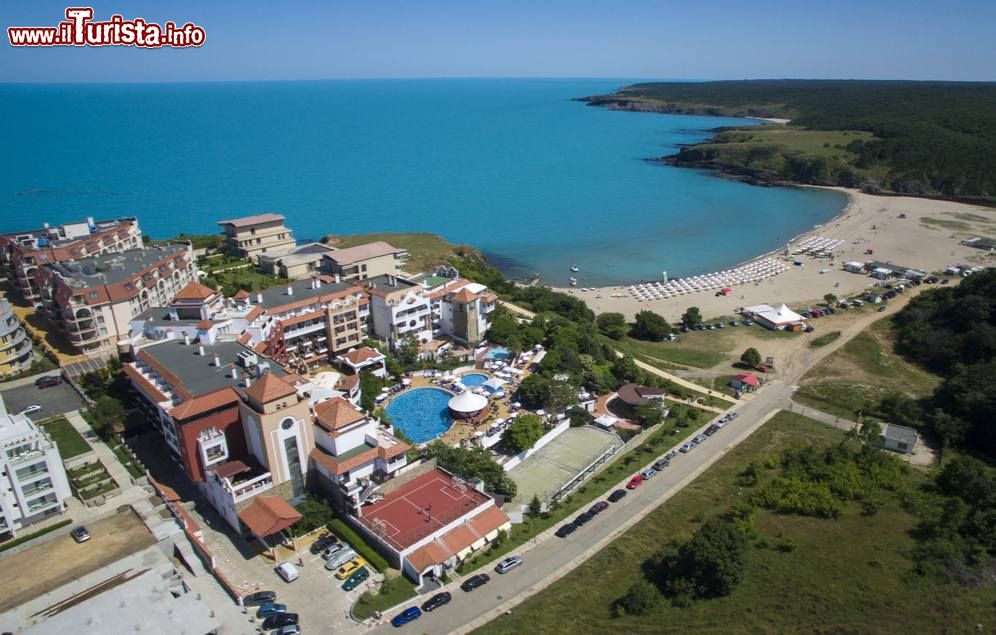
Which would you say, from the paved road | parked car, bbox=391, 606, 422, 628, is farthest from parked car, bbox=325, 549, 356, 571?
parked car, bbox=391, 606, 422, 628

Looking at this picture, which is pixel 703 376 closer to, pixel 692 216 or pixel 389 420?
pixel 389 420

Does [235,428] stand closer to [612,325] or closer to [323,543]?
[323,543]

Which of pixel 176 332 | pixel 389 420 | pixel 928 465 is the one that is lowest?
pixel 928 465

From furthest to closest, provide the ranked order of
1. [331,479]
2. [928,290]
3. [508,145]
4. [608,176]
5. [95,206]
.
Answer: [508,145] < [608,176] < [95,206] < [928,290] < [331,479]

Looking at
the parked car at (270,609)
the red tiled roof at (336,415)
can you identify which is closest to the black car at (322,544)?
the parked car at (270,609)

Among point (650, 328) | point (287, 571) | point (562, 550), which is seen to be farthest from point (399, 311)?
point (650, 328)

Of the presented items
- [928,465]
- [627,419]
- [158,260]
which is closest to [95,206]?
[158,260]

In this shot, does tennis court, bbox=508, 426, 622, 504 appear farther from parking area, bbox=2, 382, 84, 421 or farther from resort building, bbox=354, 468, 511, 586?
parking area, bbox=2, 382, 84, 421
